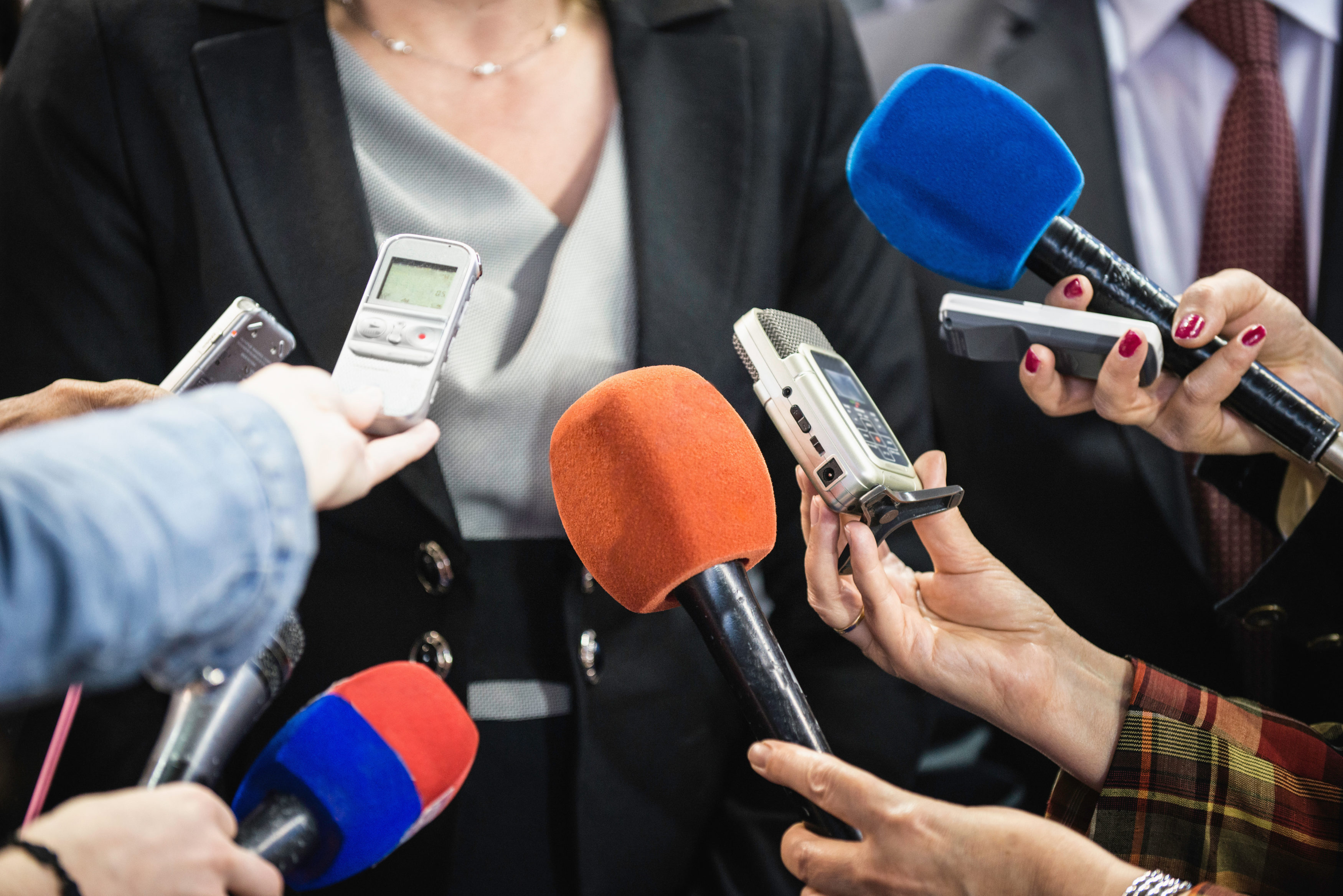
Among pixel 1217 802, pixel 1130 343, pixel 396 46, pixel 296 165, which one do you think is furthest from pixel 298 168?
pixel 1217 802

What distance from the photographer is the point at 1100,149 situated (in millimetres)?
901

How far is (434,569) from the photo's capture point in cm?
66

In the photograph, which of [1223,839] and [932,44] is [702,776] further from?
[932,44]

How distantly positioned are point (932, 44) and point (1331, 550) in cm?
67

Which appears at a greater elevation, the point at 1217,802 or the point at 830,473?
the point at 830,473

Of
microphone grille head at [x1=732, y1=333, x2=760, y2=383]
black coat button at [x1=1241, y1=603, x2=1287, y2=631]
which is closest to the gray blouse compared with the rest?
microphone grille head at [x1=732, y1=333, x2=760, y2=383]

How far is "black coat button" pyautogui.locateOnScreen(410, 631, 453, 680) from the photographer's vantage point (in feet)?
2.18

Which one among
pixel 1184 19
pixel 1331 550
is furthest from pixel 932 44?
pixel 1331 550

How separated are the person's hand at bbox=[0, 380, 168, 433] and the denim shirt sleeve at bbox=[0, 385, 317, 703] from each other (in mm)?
157

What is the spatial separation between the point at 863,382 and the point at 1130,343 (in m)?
0.18

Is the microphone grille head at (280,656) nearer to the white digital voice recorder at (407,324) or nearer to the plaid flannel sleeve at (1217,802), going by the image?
the white digital voice recorder at (407,324)

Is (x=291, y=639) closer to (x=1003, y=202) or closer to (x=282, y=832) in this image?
(x=282, y=832)

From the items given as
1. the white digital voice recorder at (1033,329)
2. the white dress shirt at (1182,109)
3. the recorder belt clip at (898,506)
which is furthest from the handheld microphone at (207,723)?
the white dress shirt at (1182,109)

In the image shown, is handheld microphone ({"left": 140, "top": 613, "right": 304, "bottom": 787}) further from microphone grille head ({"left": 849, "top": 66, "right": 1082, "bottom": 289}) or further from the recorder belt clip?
microphone grille head ({"left": 849, "top": 66, "right": 1082, "bottom": 289})
